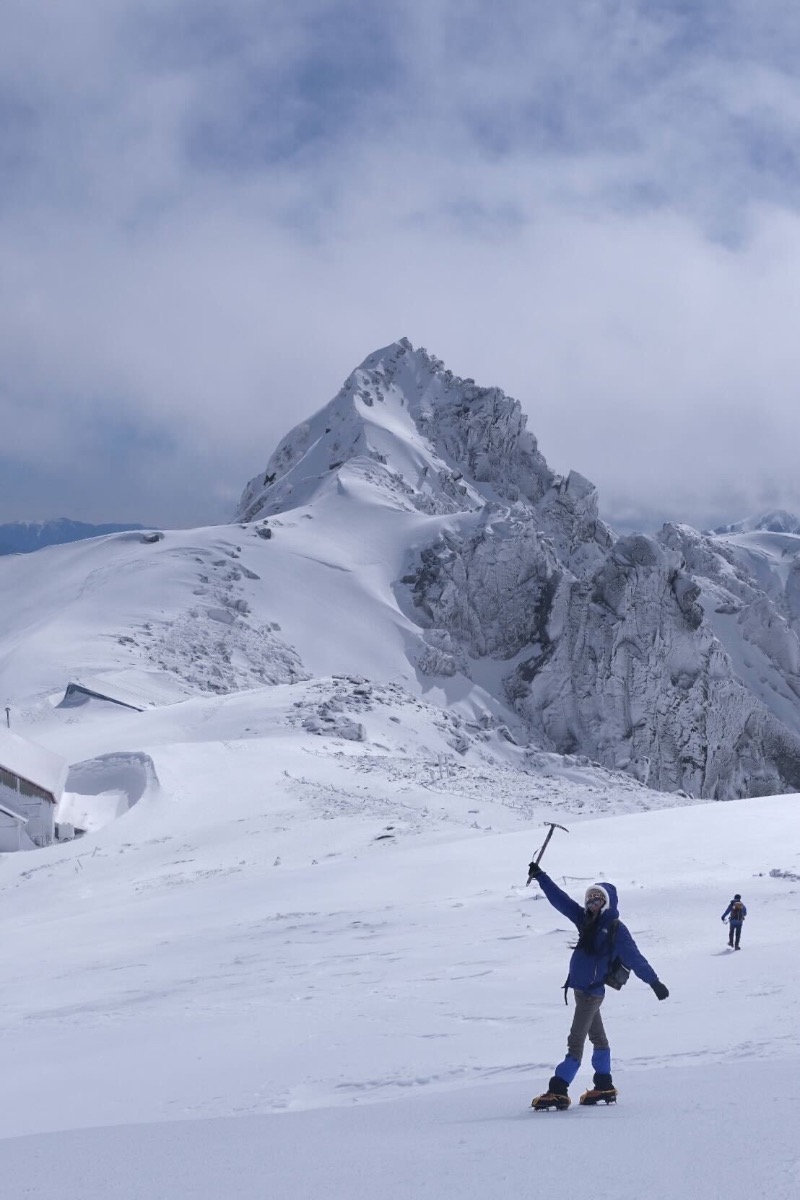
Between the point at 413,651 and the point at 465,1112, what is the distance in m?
74.8

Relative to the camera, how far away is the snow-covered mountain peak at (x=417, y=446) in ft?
358

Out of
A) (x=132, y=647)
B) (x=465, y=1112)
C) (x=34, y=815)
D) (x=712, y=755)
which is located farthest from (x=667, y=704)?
(x=465, y=1112)

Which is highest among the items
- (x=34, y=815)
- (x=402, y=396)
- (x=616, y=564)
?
(x=402, y=396)

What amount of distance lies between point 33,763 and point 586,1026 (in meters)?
29.8

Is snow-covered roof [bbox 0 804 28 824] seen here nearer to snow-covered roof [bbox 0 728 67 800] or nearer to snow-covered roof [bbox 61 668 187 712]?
snow-covered roof [bbox 0 728 67 800]

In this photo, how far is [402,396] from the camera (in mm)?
124375

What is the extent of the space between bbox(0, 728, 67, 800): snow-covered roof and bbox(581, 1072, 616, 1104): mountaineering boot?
2776 cm

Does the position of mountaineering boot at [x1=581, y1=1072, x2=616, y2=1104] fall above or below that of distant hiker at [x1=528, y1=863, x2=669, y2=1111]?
below

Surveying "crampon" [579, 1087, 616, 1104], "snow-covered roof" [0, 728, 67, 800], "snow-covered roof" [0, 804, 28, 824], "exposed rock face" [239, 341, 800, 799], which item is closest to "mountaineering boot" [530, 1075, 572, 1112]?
"crampon" [579, 1087, 616, 1104]

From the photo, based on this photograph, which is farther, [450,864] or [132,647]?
[132,647]

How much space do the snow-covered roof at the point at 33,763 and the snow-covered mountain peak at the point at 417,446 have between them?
70.6 metres

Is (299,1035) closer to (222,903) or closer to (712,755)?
(222,903)

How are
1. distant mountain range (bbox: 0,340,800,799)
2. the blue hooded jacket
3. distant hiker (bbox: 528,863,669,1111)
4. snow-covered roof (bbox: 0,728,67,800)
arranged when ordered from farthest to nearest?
distant mountain range (bbox: 0,340,800,799) < snow-covered roof (bbox: 0,728,67,800) < the blue hooded jacket < distant hiker (bbox: 528,863,669,1111)

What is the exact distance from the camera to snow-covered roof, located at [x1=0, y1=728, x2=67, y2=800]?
106ft
